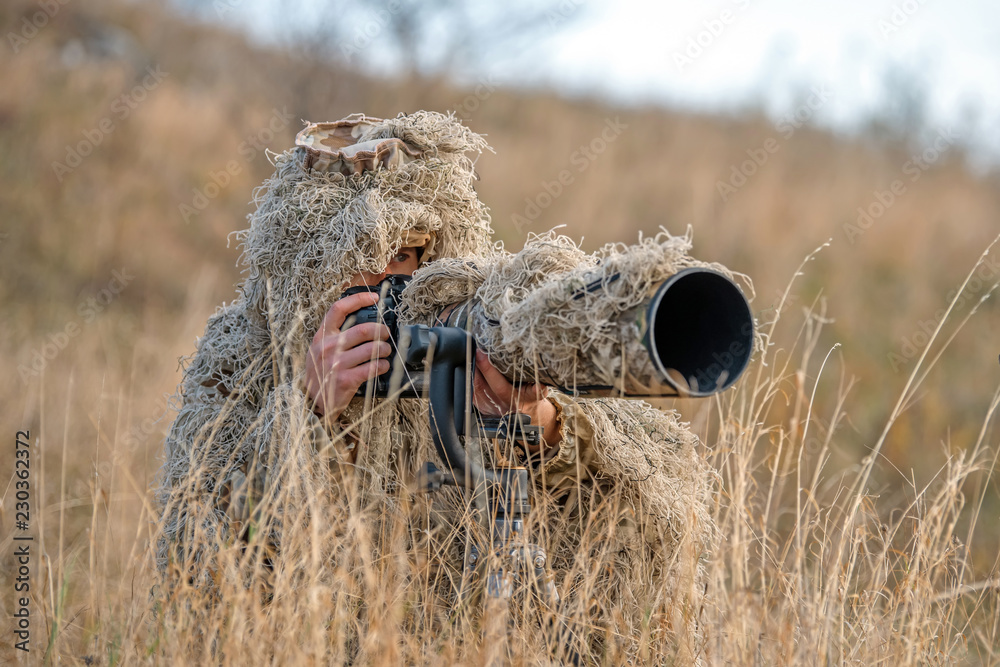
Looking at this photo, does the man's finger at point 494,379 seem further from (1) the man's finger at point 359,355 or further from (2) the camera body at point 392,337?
(1) the man's finger at point 359,355

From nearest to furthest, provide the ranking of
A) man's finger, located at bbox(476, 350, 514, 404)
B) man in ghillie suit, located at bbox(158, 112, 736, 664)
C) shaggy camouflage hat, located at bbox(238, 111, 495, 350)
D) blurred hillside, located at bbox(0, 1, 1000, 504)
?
man's finger, located at bbox(476, 350, 514, 404) → man in ghillie suit, located at bbox(158, 112, 736, 664) → shaggy camouflage hat, located at bbox(238, 111, 495, 350) → blurred hillside, located at bbox(0, 1, 1000, 504)

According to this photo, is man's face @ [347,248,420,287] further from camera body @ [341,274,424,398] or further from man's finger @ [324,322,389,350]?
man's finger @ [324,322,389,350]

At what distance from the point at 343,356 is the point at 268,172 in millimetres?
6466

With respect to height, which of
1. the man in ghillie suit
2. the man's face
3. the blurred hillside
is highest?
the blurred hillside

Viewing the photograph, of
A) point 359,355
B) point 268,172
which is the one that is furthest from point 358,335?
point 268,172

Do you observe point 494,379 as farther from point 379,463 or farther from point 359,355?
point 379,463

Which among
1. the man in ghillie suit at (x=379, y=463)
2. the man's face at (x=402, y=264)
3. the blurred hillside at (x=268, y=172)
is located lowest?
the man in ghillie suit at (x=379, y=463)

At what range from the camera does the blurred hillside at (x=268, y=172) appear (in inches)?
203

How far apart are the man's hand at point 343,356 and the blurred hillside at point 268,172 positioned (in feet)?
9.02

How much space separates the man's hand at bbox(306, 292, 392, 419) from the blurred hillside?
2.75 meters

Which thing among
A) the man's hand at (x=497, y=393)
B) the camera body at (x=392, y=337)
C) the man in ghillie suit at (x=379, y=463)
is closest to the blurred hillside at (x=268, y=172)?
the man in ghillie suit at (x=379, y=463)

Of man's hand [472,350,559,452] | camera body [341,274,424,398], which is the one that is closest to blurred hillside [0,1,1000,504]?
camera body [341,274,424,398]

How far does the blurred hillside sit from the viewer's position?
5.14 metres

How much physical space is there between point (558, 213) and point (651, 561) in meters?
5.85
